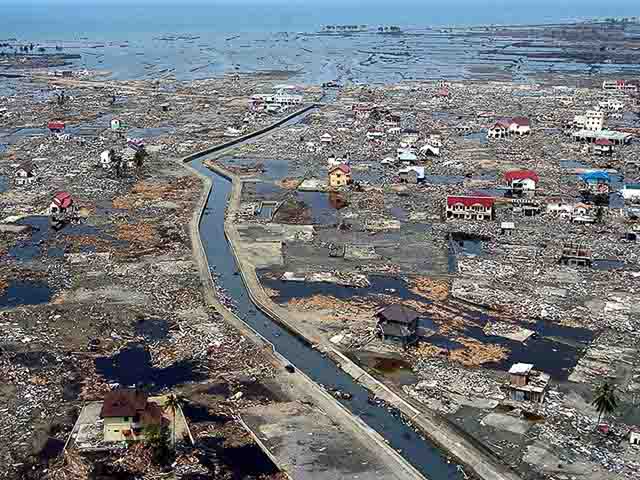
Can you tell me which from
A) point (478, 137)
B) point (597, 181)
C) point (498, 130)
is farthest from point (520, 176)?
point (478, 137)

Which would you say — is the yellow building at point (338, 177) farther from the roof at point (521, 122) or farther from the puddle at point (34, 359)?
the puddle at point (34, 359)

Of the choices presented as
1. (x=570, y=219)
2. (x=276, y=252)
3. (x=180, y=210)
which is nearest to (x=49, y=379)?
(x=276, y=252)

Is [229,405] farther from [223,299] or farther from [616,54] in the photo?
[616,54]

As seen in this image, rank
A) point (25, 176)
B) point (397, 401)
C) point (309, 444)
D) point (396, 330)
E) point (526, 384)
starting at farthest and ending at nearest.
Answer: point (25, 176) < point (396, 330) < point (526, 384) < point (397, 401) < point (309, 444)

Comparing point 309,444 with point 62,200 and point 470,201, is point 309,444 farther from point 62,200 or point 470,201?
point 62,200

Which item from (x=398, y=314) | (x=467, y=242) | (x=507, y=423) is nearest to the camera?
(x=507, y=423)

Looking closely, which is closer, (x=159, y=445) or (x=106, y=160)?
(x=159, y=445)
